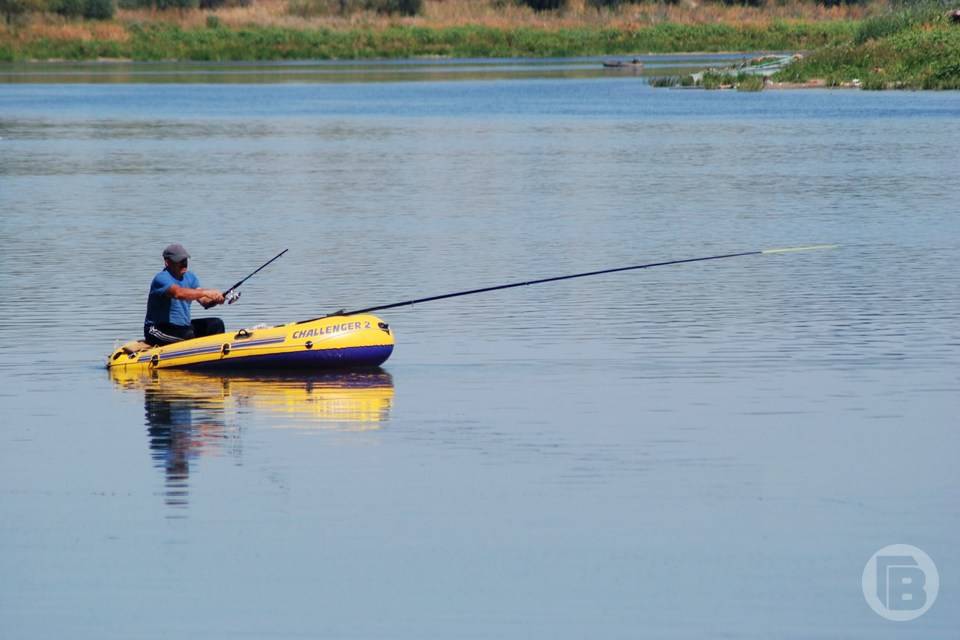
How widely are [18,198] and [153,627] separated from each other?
28.6 meters

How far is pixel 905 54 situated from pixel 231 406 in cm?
5257

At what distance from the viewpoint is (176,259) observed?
1730cm

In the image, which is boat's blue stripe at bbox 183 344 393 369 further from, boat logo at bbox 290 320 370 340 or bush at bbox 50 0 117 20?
bush at bbox 50 0 117 20

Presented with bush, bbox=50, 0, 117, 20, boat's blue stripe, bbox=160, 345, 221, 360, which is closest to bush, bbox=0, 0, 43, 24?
bush, bbox=50, 0, 117, 20

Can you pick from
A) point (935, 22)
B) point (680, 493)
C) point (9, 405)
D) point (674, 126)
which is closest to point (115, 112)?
point (674, 126)

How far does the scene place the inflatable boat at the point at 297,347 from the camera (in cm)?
1739

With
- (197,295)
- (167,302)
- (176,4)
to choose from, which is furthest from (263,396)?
(176,4)

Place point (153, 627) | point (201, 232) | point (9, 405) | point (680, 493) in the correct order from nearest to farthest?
1. point (153, 627)
2. point (680, 493)
3. point (9, 405)
4. point (201, 232)

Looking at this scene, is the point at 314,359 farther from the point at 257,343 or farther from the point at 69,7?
the point at 69,7

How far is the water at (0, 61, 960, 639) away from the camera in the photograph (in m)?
11.0

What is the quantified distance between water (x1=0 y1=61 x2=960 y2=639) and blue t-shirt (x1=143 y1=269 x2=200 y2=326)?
58 cm

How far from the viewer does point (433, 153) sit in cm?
4719

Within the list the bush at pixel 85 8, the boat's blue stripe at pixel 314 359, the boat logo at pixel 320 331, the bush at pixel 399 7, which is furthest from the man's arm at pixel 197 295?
the bush at pixel 399 7

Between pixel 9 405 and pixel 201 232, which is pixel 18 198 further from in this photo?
pixel 9 405
